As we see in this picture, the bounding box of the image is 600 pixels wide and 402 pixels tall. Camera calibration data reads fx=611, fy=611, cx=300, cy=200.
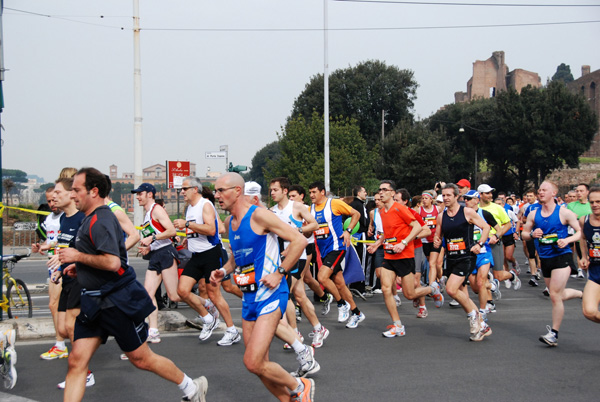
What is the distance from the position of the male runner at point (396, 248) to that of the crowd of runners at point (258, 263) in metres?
0.02

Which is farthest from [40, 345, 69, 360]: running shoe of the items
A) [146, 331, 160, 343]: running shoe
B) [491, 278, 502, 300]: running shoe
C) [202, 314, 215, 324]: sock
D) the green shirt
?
the green shirt

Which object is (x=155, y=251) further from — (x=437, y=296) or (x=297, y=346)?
(x=437, y=296)

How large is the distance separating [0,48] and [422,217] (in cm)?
796

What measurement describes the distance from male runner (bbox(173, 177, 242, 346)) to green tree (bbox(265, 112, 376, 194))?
2977cm

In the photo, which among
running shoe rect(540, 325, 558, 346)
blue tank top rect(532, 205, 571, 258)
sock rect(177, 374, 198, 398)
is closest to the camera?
sock rect(177, 374, 198, 398)

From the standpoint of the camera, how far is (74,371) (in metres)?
4.30

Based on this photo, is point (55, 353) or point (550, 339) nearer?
point (55, 353)

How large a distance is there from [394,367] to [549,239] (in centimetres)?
271

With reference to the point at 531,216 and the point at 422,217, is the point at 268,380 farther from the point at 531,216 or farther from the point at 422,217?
the point at 422,217

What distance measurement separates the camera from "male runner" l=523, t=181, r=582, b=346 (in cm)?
720

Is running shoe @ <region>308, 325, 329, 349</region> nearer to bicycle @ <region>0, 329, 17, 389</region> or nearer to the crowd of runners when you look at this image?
the crowd of runners

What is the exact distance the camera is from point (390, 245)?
819 centimetres

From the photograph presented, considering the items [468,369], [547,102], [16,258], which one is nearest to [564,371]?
[468,369]

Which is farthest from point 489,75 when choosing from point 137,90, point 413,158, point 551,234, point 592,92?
point 551,234
